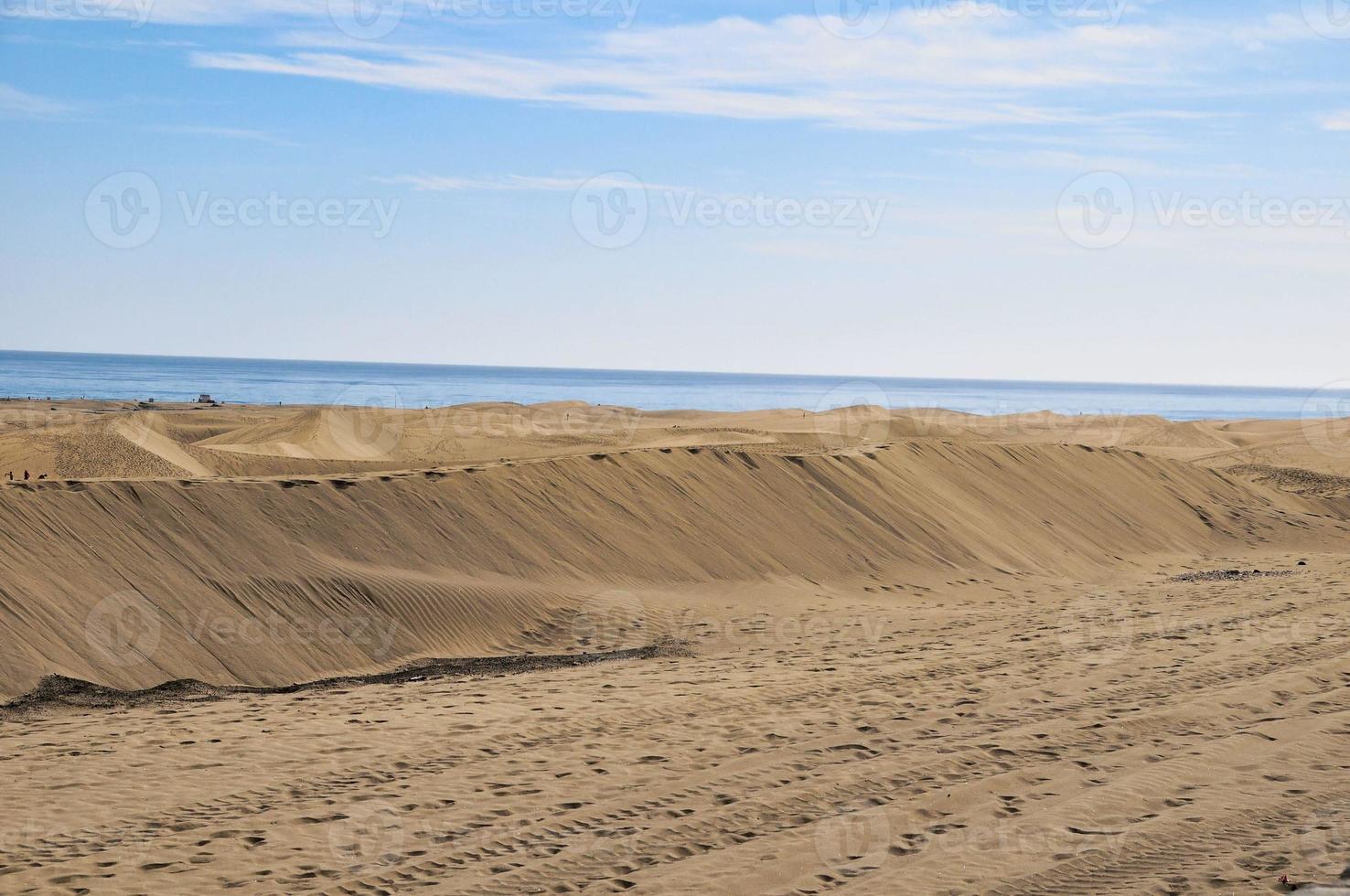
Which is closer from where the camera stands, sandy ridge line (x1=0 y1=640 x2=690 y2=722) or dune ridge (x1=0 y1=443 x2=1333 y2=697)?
sandy ridge line (x1=0 y1=640 x2=690 y2=722)

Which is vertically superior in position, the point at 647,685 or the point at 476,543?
the point at 476,543

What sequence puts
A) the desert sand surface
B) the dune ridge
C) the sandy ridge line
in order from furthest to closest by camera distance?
the dune ridge, the sandy ridge line, the desert sand surface

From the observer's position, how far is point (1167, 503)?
24.3 m

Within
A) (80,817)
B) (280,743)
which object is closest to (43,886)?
(80,817)

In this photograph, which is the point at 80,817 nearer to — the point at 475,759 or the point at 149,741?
the point at 149,741

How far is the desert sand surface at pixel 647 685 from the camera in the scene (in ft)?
20.6

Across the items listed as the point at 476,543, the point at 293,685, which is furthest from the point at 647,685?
the point at 476,543

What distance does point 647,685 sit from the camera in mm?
10242

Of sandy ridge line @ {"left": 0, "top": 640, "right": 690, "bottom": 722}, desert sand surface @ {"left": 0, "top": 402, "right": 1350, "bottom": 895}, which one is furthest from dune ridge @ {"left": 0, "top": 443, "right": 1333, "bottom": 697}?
sandy ridge line @ {"left": 0, "top": 640, "right": 690, "bottom": 722}

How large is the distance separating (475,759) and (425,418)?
102ft

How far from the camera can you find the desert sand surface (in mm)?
6266

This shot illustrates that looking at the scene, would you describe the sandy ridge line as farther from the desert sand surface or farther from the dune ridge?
the dune ridge

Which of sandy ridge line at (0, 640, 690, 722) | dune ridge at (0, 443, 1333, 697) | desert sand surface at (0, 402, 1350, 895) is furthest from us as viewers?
dune ridge at (0, 443, 1333, 697)

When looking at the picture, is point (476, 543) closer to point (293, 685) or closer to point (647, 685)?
point (293, 685)
